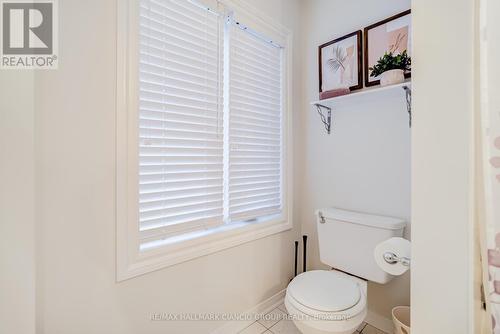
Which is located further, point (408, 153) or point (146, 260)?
point (408, 153)

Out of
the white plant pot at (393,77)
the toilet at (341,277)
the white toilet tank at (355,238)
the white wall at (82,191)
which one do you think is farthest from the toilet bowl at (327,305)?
the white plant pot at (393,77)

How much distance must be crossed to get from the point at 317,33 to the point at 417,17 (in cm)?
138

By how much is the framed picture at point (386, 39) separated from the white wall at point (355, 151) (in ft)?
0.24

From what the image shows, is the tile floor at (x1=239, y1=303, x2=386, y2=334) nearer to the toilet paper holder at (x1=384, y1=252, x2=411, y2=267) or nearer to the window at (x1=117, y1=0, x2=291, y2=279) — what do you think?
the window at (x1=117, y1=0, x2=291, y2=279)

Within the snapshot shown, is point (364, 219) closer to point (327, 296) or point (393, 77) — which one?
point (327, 296)

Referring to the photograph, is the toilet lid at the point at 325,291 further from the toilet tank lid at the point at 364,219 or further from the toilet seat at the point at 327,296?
the toilet tank lid at the point at 364,219

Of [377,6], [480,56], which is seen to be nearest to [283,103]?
[377,6]

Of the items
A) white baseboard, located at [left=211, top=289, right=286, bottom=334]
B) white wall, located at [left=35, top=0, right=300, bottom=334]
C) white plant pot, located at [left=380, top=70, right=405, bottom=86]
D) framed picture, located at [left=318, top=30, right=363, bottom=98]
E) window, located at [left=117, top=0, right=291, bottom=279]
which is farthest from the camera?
framed picture, located at [left=318, top=30, right=363, bottom=98]

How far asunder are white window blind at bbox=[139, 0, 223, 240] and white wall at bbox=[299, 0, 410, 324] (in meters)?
0.84

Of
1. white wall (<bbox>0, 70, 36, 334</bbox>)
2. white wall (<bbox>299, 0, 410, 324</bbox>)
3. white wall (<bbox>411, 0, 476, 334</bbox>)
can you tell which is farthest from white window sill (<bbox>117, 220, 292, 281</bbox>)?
white wall (<bbox>411, 0, 476, 334</bbox>)

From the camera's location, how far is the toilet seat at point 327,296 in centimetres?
108

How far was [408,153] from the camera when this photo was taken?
1.40 metres

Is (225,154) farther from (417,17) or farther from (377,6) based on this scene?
(377,6)

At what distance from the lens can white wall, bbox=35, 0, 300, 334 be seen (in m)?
0.86
